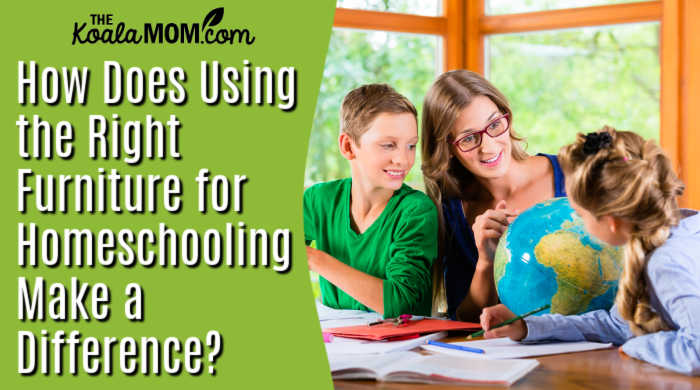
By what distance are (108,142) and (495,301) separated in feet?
3.67

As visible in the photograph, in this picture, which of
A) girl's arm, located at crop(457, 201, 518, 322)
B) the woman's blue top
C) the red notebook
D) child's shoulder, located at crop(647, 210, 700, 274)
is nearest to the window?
the woman's blue top

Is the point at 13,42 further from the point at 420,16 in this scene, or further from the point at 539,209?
the point at 420,16

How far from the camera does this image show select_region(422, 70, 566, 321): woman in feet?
6.17

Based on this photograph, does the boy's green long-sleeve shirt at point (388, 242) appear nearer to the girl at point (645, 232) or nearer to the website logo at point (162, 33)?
the girl at point (645, 232)

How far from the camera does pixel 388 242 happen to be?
6.28 ft

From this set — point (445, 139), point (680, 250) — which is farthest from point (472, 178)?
point (680, 250)

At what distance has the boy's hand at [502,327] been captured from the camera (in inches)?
59.9

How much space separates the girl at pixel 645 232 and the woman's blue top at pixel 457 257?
634mm

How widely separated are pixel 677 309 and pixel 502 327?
1.19 feet

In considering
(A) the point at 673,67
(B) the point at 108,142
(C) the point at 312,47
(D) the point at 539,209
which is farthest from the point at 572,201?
(A) the point at 673,67

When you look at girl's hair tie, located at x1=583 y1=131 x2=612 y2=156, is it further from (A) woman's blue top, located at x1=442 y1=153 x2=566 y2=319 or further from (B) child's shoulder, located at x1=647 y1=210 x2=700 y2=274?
(A) woman's blue top, located at x1=442 y1=153 x2=566 y2=319

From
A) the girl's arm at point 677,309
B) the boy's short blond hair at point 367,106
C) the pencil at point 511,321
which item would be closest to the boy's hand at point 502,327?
the pencil at point 511,321

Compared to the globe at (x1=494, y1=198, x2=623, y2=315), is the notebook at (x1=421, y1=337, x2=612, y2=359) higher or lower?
lower

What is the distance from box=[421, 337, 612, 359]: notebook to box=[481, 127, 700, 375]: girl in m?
0.09
